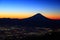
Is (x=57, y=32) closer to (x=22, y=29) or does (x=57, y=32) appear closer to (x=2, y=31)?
(x=22, y=29)

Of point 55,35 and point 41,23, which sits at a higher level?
point 41,23

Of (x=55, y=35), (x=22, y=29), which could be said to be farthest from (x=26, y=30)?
(x=55, y=35)

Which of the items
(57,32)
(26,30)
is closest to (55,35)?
(57,32)

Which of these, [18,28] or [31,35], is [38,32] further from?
[18,28]

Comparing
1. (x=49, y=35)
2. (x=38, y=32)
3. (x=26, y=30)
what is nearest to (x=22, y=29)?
(x=26, y=30)

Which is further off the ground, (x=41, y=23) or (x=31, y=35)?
(x=41, y=23)
